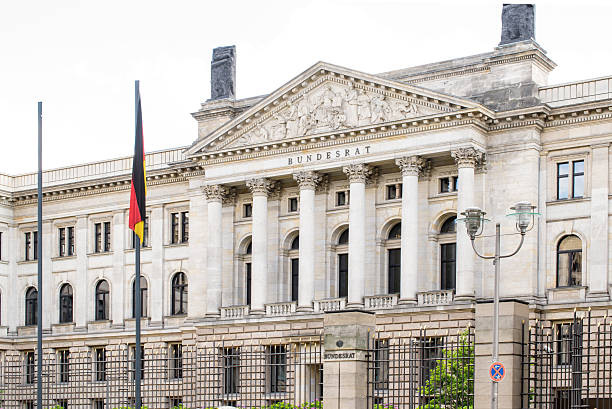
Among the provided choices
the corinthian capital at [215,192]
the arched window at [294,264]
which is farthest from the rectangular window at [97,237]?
the arched window at [294,264]

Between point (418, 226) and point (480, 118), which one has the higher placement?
point (480, 118)

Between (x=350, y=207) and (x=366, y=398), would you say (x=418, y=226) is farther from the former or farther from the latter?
(x=366, y=398)

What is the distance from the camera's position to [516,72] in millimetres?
55844

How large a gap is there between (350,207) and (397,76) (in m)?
7.45

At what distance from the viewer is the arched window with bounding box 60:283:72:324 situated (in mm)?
74188

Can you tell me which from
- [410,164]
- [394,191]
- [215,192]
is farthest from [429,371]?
[215,192]

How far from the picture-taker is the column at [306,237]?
59531 mm

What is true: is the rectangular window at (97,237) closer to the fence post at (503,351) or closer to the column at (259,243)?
the column at (259,243)

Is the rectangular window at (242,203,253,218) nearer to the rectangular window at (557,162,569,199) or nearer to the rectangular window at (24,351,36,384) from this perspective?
the rectangular window at (24,351,36,384)

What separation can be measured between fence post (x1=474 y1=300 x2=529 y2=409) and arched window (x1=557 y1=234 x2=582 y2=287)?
86.1ft

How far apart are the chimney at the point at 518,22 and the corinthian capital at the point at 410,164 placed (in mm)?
7111

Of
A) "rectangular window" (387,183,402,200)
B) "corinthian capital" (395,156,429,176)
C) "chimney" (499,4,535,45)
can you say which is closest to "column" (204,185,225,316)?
"rectangular window" (387,183,402,200)

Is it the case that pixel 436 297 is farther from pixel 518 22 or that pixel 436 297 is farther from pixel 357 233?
pixel 518 22

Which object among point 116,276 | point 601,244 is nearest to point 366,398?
point 601,244
